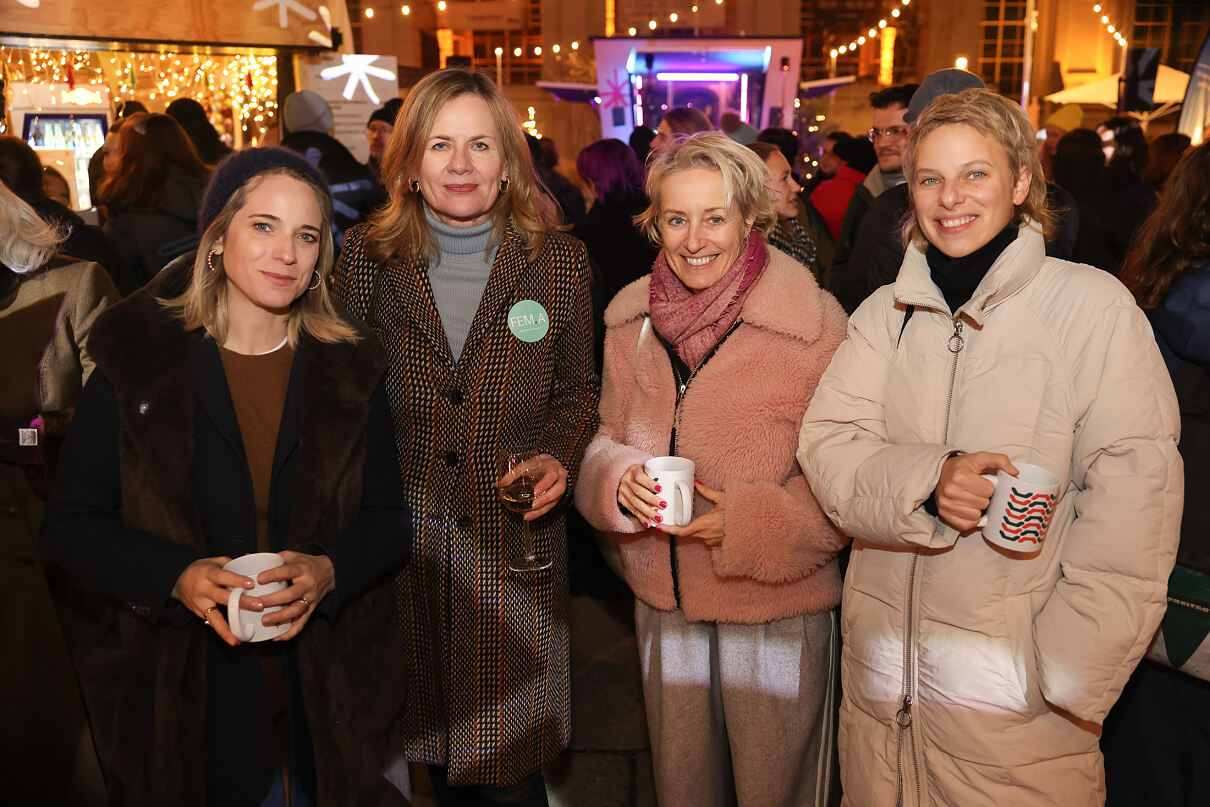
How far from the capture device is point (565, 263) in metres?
2.53

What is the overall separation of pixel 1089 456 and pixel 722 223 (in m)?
1.00

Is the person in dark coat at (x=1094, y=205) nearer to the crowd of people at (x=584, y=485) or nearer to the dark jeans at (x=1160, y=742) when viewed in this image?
the crowd of people at (x=584, y=485)

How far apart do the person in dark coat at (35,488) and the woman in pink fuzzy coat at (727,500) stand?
1580 millimetres

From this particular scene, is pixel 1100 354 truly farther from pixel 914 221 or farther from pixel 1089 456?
pixel 914 221

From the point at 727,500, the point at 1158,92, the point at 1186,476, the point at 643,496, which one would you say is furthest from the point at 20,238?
the point at 1158,92

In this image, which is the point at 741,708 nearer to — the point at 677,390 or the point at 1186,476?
the point at 677,390

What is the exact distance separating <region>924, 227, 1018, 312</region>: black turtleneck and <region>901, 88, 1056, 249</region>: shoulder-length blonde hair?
64mm

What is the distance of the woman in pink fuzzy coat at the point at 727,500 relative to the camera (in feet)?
7.50

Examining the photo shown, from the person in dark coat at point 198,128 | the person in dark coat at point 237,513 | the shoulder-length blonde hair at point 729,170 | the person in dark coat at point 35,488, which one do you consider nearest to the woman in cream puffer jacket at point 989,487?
the shoulder-length blonde hair at point 729,170

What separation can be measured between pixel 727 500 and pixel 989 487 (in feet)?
2.13

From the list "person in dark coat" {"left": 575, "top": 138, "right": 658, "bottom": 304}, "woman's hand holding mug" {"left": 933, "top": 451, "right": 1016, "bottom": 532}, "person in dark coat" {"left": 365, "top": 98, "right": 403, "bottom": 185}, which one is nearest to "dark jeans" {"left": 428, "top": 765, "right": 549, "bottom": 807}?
"woman's hand holding mug" {"left": 933, "top": 451, "right": 1016, "bottom": 532}

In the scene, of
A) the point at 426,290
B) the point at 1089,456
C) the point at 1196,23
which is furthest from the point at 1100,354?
the point at 1196,23

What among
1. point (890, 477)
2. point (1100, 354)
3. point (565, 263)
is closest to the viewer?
point (1100, 354)

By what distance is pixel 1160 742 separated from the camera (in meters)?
2.41
